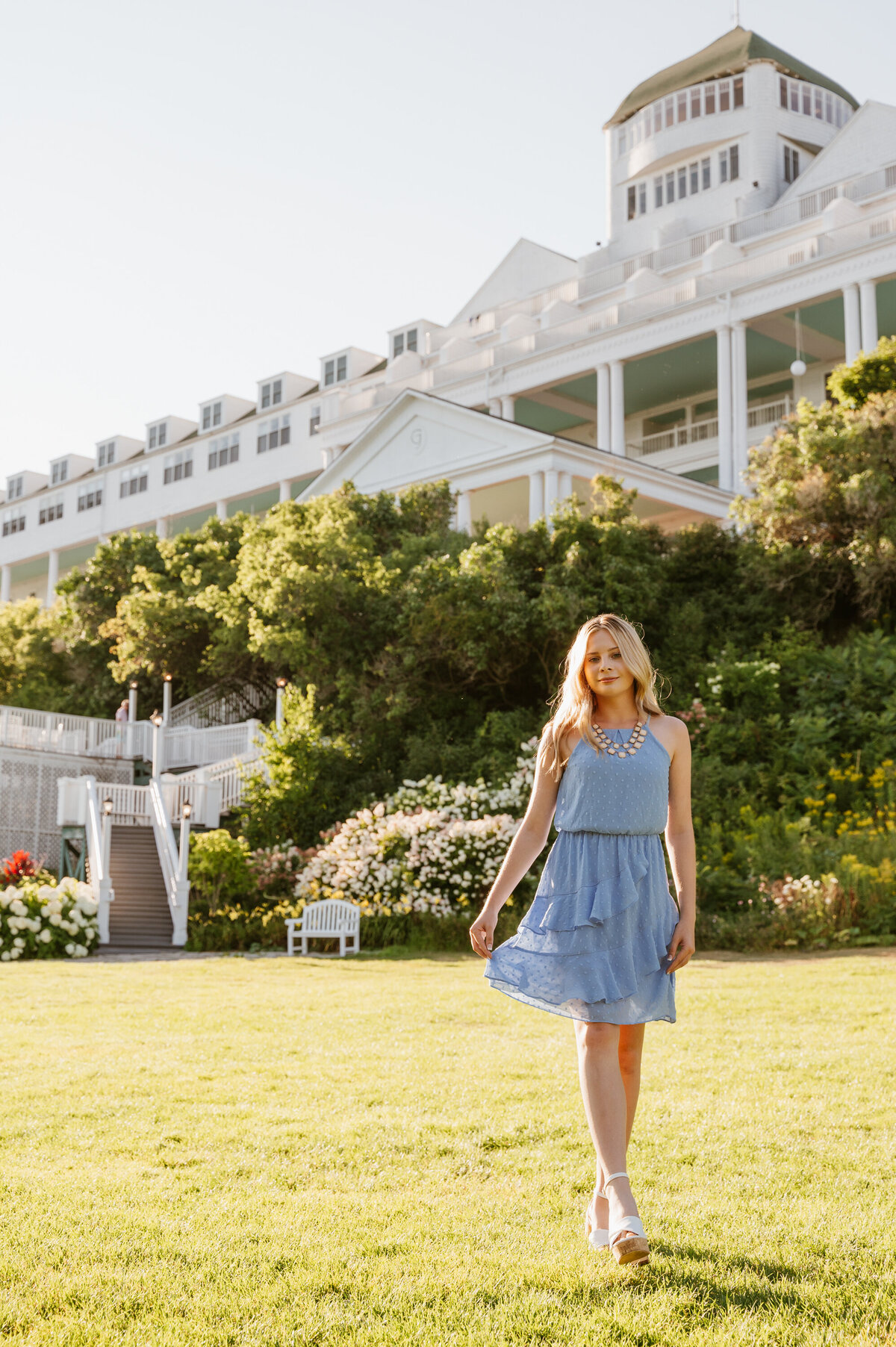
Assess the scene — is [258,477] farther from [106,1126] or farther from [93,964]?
[106,1126]

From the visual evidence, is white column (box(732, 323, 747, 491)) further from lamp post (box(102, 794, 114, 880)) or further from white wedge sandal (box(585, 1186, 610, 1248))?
white wedge sandal (box(585, 1186, 610, 1248))

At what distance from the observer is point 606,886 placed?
12.3 feet

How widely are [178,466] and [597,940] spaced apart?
4853 cm

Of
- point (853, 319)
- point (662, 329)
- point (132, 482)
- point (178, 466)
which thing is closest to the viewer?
point (853, 319)

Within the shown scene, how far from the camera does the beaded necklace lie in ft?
12.7

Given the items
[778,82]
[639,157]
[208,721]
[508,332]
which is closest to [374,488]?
[208,721]

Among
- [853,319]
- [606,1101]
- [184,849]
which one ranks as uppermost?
[853,319]

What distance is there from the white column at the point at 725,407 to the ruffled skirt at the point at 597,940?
83.5ft

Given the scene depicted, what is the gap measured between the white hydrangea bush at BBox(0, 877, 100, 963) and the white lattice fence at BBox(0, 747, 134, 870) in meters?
7.22

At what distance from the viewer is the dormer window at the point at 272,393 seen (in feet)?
157

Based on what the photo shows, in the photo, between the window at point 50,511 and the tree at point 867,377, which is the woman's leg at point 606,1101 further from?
the window at point 50,511

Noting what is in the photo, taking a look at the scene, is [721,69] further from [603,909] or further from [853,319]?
[603,909]

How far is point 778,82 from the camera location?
118 ft

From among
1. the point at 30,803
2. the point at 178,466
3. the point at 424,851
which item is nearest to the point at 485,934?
the point at 424,851
